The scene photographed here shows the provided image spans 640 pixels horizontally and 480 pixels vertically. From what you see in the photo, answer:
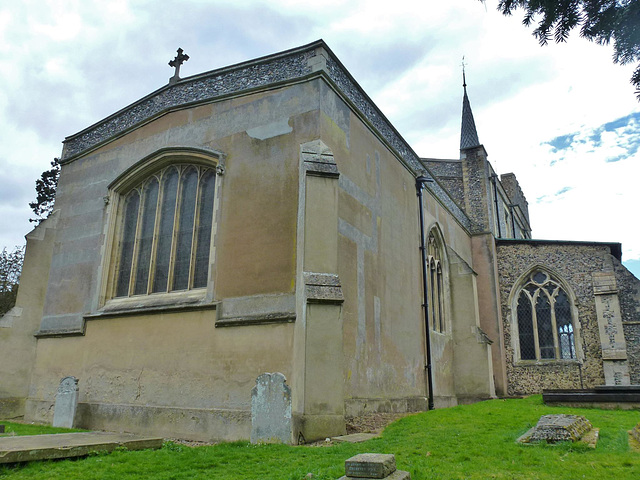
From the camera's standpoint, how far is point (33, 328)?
Answer: 43.1ft

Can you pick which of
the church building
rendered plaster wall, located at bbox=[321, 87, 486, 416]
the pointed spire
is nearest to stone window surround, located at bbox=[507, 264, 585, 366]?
the church building

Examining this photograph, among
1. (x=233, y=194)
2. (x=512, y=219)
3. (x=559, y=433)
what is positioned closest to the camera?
(x=559, y=433)

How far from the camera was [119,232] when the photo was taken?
1314cm

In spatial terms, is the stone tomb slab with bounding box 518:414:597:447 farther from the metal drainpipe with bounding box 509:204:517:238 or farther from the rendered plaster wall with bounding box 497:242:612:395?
the metal drainpipe with bounding box 509:204:517:238

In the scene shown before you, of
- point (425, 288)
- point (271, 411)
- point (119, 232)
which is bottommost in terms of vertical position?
point (271, 411)

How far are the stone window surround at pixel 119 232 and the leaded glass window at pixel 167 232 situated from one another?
130mm

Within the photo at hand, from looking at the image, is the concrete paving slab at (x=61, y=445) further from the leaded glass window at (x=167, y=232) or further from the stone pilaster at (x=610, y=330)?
the stone pilaster at (x=610, y=330)

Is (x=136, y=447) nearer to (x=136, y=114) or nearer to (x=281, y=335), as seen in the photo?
(x=281, y=335)

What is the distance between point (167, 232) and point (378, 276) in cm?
533

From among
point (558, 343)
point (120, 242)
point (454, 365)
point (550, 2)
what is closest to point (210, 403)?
point (120, 242)

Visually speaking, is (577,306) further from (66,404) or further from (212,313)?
(66,404)

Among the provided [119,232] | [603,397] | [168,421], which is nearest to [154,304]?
[168,421]

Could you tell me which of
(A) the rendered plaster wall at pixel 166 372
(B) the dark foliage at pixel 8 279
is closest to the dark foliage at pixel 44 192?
(B) the dark foliage at pixel 8 279

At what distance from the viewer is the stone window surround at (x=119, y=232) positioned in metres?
10.9
